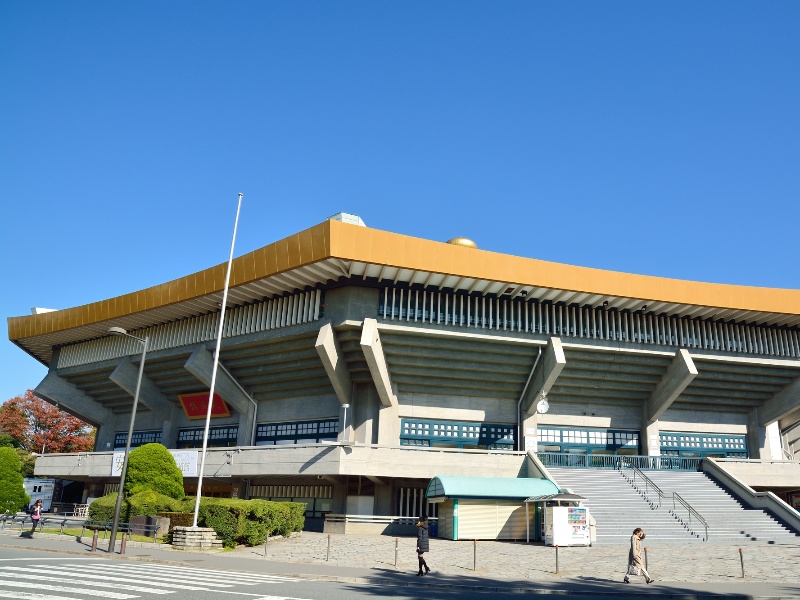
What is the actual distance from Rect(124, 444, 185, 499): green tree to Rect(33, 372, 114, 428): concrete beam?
74.0 ft

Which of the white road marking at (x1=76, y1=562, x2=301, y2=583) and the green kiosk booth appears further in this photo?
the green kiosk booth

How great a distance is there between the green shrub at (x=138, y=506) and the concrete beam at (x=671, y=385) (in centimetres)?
2723

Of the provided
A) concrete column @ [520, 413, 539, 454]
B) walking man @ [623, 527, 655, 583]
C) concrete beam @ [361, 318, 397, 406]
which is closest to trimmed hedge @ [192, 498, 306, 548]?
concrete beam @ [361, 318, 397, 406]

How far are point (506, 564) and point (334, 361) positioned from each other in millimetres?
15444

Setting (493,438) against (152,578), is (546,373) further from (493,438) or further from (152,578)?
(152,578)

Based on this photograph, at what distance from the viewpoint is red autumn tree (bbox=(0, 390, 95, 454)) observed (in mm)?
69375

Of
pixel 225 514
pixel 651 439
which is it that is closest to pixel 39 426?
pixel 225 514

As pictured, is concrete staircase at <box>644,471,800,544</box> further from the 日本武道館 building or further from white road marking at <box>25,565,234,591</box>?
white road marking at <box>25,565,234,591</box>

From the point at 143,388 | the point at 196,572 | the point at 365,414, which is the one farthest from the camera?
the point at 143,388

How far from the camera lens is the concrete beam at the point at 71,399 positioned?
4816cm

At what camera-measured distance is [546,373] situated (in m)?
35.1

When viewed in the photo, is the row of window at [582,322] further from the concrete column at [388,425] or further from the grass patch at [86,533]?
the grass patch at [86,533]

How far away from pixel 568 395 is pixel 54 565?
2864cm


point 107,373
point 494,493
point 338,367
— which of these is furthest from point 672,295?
point 107,373
